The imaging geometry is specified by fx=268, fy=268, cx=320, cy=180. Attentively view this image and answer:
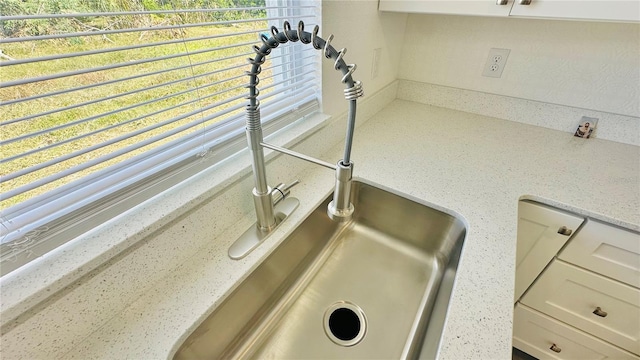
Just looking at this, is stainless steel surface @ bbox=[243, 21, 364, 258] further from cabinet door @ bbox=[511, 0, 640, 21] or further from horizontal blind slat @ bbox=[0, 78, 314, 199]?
cabinet door @ bbox=[511, 0, 640, 21]

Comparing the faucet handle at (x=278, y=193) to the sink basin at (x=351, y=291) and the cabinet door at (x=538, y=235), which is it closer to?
the sink basin at (x=351, y=291)

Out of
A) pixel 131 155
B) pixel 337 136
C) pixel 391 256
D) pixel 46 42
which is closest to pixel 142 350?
pixel 131 155

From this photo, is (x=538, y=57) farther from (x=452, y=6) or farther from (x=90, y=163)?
(x=90, y=163)

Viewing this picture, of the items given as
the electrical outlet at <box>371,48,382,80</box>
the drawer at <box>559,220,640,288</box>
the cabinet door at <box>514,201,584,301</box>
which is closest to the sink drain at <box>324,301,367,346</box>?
the cabinet door at <box>514,201,584,301</box>

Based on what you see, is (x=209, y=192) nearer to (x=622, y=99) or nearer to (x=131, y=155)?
(x=131, y=155)

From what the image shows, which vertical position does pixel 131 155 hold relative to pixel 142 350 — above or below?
above

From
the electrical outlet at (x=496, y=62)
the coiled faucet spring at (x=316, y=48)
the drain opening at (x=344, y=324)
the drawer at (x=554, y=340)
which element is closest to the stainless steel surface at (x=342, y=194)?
the coiled faucet spring at (x=316, y=48)

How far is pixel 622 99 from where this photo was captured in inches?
43.1

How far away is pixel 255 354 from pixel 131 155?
1.84 feet

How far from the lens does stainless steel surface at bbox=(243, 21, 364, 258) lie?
1.42ft

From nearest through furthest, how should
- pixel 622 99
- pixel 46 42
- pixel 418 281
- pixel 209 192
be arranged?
pixel 46 42
pixel 209 192
pixel 418 281
pixel 622 99

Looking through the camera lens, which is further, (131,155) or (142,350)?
(131,155)

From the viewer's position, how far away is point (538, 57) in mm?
1183

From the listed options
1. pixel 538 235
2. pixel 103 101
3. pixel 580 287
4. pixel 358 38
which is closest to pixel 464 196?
pixel 538 235
